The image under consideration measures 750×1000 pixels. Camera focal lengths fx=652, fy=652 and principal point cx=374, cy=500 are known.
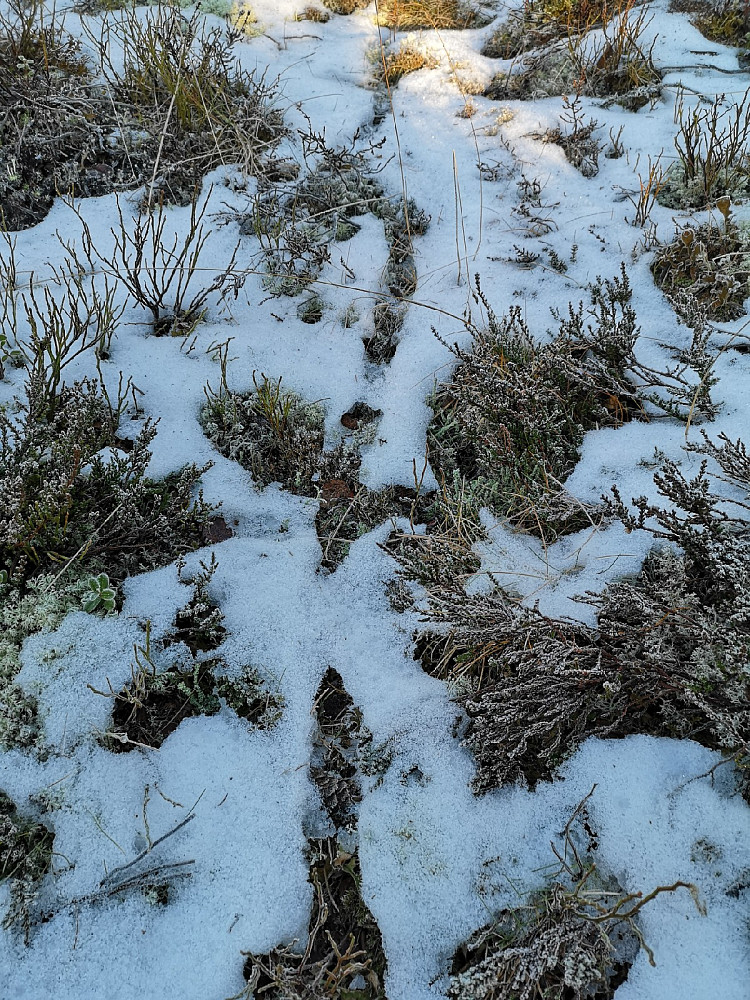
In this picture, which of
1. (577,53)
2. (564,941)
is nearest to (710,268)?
(577,53)

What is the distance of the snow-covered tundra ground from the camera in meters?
1.64

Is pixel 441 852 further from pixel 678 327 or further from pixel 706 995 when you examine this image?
pixel 678 327

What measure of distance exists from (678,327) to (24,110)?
350 centimetres

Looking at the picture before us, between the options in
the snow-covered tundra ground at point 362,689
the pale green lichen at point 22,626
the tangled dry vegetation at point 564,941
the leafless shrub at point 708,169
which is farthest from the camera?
the leafless shrub at point 708,169

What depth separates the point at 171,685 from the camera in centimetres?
205

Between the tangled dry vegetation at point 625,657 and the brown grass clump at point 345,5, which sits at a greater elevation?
the brown grass clump at point 345,5

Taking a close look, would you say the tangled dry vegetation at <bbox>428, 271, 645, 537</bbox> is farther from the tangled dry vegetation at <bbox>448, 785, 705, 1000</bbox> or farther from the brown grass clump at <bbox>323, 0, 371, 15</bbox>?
the brown grass clump at <bbox>323, 0, 371, 15</bbox>

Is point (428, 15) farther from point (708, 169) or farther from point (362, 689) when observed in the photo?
point (362, 689)

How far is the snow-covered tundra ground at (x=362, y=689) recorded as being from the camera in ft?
5.38

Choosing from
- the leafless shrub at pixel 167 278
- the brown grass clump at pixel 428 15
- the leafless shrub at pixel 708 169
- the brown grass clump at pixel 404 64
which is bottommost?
the leafless shrub at pixel 167 278

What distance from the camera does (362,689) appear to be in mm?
2109

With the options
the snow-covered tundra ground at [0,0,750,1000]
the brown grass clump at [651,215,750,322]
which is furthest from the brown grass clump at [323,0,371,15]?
the brown grass clump at [651,215,750,322]

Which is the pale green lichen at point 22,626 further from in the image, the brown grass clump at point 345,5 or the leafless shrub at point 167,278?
the brown grass clump at point 345,5

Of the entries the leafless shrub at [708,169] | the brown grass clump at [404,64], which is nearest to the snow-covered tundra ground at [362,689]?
the leafless shrub at [708,169]
